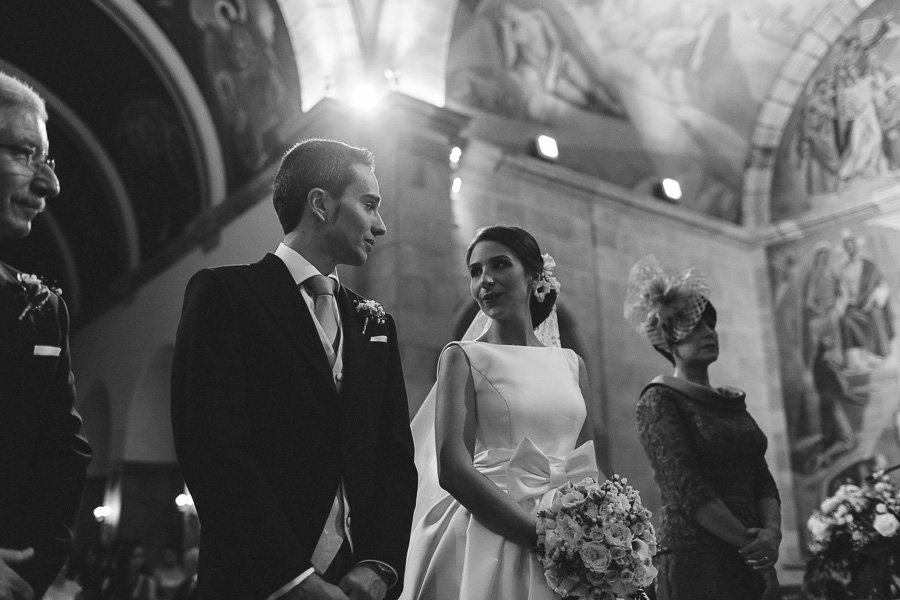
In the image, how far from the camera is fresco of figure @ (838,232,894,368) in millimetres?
11188

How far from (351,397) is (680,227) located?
33.8 ft

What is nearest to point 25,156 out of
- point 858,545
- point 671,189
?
point 858,545

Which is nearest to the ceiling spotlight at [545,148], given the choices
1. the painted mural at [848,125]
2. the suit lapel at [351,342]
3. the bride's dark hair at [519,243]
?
the painted mural at [848,125]

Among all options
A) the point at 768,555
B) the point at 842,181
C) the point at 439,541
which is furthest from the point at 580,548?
the point at 842,181

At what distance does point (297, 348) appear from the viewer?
7.27 feet

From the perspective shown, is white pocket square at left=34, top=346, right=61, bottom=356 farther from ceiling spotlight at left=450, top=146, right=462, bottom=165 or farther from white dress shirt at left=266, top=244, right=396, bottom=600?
ceiling spotlight at left=450, top=146, right=462, bottom=165

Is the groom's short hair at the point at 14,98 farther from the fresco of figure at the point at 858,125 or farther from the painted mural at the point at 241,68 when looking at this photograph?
the fresco of figure at the point at 858,125

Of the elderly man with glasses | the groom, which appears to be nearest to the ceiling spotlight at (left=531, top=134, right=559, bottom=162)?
the groom

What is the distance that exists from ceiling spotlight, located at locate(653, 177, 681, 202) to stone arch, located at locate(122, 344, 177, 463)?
730cm

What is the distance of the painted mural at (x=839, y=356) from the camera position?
36.3ft

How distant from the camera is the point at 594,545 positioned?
247 cm

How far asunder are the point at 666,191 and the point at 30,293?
10467 mm

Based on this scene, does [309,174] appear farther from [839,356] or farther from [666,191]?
[839,356]

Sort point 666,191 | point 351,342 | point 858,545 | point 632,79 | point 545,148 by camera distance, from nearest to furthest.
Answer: point 351,342 < point 858,545 < point 545,148 < point 632,79 < point 666,191
